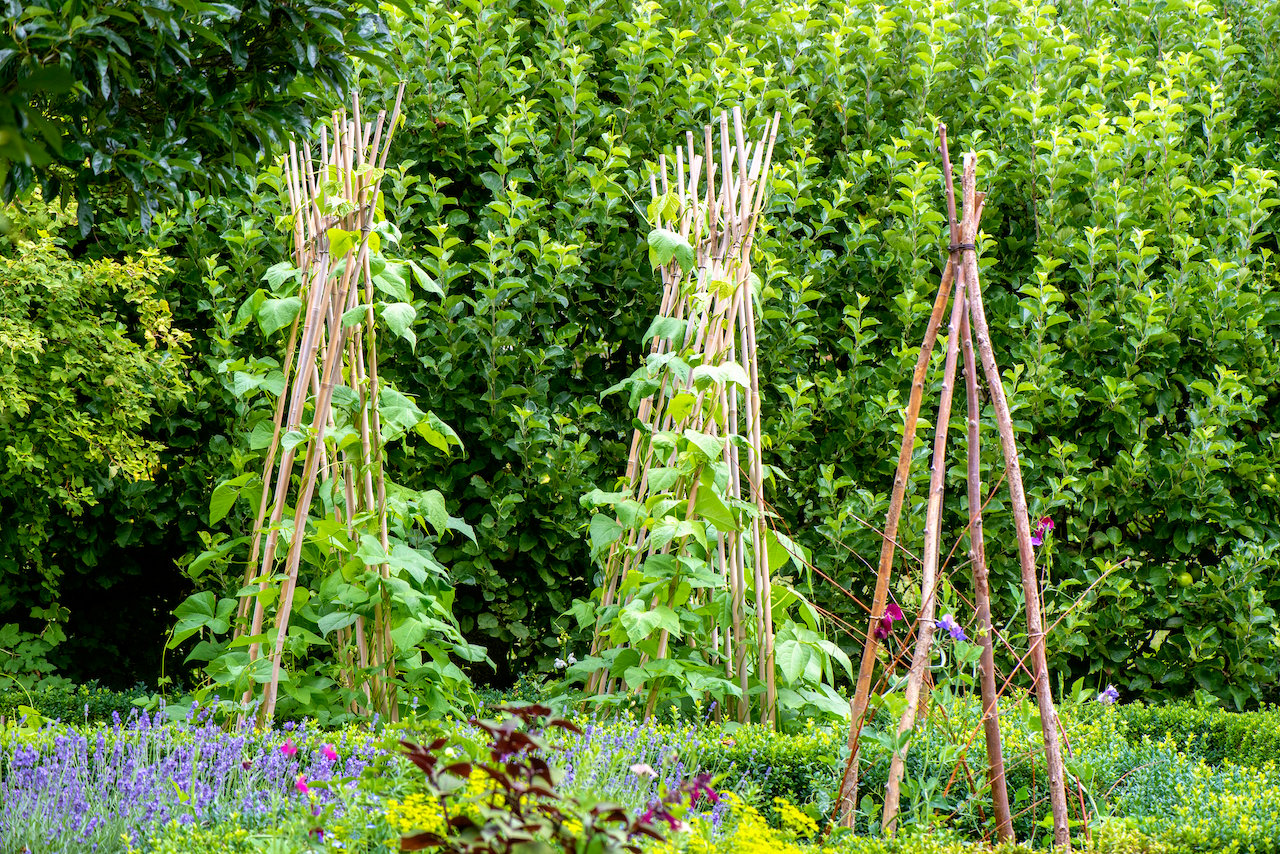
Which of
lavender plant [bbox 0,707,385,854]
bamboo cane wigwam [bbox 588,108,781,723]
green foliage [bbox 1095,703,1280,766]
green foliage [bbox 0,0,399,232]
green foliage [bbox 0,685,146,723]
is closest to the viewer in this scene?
green foliage [bbox 0,0,399,232]

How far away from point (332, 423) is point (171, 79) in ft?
3.88

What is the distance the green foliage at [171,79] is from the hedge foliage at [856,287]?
5.28 ft

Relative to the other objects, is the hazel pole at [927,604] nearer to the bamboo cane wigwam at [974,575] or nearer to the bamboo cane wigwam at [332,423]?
the bamboo cane wigwam at [974,575]

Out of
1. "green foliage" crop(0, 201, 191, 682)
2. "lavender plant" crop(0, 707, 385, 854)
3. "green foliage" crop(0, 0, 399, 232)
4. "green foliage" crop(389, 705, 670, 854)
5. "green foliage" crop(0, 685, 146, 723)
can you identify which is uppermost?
→ "green foliage" crop(0, 0, 399, 232)

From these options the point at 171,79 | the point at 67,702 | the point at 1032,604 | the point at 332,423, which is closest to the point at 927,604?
the point at 1032,604

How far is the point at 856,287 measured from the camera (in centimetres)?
484

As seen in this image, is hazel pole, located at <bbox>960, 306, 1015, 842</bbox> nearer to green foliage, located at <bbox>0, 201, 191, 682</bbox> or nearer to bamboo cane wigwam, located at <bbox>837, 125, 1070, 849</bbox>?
bamboo cane wigwam, located at <bbox>837, 125, 1070, 849</bbox>

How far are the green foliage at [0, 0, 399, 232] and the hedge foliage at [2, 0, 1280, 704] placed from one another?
161 cm

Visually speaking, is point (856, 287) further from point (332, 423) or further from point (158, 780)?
point (158, 780)

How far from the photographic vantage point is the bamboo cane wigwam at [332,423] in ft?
10.1

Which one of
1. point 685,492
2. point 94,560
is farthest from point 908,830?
point 94,560

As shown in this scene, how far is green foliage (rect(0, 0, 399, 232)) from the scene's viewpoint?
2.04 meters

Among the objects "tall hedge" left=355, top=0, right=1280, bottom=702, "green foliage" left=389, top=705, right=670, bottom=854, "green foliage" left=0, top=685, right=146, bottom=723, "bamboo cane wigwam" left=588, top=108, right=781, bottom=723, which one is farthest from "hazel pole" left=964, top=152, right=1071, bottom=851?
"green foliage" left=0, top=685, right=146, bottom=723

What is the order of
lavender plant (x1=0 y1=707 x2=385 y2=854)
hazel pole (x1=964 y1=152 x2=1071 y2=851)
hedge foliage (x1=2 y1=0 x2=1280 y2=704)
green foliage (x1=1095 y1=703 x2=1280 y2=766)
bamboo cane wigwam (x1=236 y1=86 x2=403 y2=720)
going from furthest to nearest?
hedge foliage (x1=2 y1=0 x2=1280 y2=704)
green foliage (x1=1095 y1=703 x2=1280 y2=766)
bamboo cane wigwam (x1=236 y1=86 x2=403 y2=720)
hazel pole (x1=964 y1=152 x2=1071 y2=851)
lavender plant (x1=0 y1=707 x2=385 y2=854)
